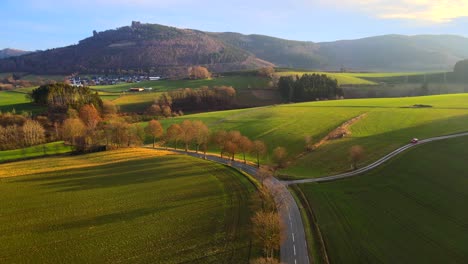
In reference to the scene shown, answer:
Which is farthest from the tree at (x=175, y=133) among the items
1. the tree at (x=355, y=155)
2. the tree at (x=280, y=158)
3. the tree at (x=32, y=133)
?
the tree at (x=355, y=155)

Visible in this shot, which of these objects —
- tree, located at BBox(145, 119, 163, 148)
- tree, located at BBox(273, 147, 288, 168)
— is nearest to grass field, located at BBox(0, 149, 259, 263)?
tree, located at BBox(273, 147, 288, 168)

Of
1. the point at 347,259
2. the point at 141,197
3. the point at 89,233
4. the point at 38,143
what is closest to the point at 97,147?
the point at 38,143

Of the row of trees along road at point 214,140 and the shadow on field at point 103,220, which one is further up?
the row of trees along road at point 214,140

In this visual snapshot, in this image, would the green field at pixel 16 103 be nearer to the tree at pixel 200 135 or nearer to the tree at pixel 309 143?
the tree at pixel 200 135

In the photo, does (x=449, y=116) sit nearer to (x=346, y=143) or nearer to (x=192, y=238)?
(x=346, y=143)

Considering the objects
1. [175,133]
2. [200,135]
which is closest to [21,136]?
[175,133]

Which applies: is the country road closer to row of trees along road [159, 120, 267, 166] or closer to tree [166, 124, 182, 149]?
row of trees along road [159, 120, 267, 166]

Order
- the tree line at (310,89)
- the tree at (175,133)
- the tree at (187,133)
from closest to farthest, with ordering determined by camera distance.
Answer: the tree at (187,133) → the tree at (175,133) → the tree line at (310,89)
